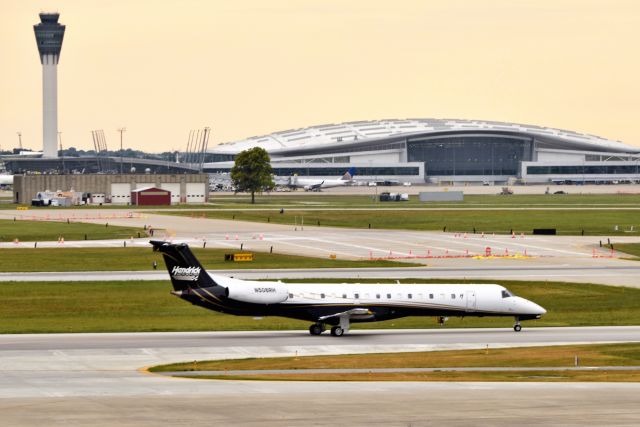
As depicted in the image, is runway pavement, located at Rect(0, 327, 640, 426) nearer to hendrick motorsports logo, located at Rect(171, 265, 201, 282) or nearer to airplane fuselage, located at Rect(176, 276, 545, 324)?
airplane fuselage, located at Rect(176, 276, 545, 324)

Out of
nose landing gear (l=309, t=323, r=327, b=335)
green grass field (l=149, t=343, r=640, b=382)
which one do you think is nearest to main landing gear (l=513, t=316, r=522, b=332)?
green grass field (l=149, t=343, r=640, b=382)

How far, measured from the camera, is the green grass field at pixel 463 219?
140 m

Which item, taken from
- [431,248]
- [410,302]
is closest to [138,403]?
[410,302]

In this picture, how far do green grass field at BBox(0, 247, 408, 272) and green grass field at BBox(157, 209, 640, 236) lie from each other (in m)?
41.0

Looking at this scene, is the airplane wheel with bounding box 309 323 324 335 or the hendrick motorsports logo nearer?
the hendrick motorsports logo

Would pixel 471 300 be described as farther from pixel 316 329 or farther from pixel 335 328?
pixel 316 329

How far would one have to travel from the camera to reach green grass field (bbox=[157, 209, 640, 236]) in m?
140

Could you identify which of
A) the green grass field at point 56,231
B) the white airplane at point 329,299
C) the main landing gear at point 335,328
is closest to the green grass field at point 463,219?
the green grass field at point 56,231

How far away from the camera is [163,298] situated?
73.3 meters

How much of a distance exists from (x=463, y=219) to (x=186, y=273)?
103 meters

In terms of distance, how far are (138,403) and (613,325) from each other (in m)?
32.6

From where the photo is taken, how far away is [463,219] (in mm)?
156125

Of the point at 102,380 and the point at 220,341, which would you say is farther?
the point at 220,341

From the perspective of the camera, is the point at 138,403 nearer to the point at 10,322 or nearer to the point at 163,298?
the point at 10,322
